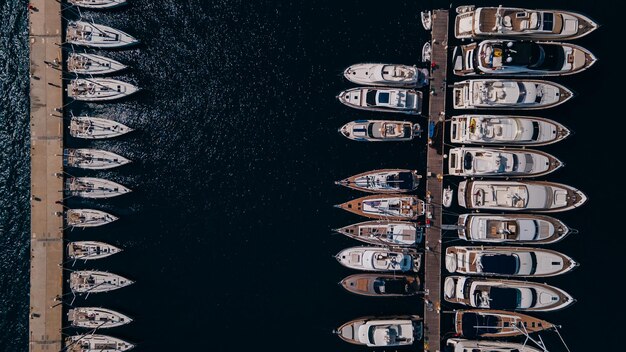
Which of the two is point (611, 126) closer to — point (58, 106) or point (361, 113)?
point (361, 113)

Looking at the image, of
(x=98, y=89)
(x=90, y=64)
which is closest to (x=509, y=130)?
(x=98, y=89)

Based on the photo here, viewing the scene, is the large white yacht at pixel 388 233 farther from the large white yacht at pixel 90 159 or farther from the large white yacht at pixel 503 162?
the large white yacht at pixel 90 159

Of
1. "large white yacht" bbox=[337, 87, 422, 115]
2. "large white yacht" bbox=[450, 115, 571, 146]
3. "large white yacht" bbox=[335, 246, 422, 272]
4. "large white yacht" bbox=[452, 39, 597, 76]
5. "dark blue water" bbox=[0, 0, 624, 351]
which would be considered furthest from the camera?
"dark blue water" bbox=[0, 0, 624, 351]

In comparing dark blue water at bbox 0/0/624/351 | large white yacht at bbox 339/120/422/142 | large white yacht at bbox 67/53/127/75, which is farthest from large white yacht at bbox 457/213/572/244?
large white yacht at bbox 67/53/127/75

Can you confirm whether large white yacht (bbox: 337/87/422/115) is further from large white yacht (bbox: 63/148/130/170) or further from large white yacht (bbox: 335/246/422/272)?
large white yacht (bbox: 63/148/130/170)

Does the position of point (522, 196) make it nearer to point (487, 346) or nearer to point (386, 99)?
point (487, 346)

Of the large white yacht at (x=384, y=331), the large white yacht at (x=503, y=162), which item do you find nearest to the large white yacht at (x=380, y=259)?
the large white yacht at (x=384, y=331)

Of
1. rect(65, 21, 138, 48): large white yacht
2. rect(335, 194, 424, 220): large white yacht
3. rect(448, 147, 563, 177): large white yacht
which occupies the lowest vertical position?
rect(335, 194, 424, 220): large white yacht
